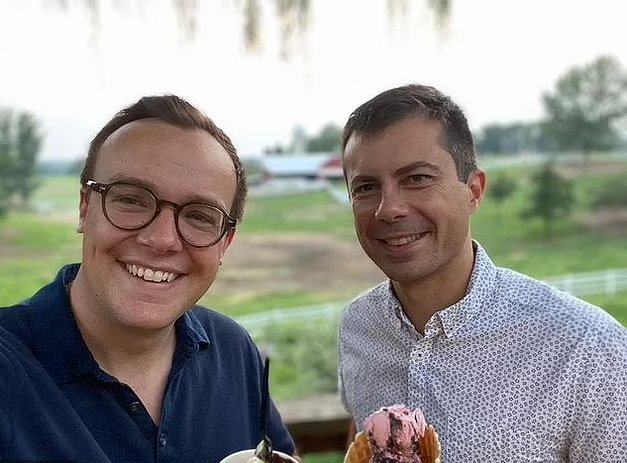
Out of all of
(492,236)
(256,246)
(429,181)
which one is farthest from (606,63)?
(429,181)

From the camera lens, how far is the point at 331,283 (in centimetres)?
366

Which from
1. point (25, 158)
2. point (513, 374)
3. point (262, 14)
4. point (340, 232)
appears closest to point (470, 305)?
point (513, 374)

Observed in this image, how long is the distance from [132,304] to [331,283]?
2480 mm

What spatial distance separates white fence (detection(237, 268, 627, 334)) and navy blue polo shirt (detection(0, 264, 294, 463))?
1979mm

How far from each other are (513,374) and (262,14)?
3.61 ft

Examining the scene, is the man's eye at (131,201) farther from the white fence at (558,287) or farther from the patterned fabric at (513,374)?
the white fence at (558,287)

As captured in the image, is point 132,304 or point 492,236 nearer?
point 132,304

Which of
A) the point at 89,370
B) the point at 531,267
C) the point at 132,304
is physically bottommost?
the point at 531,267

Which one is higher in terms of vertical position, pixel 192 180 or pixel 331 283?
pixel 192 180

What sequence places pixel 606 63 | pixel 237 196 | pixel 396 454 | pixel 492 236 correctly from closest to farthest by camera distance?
1. pixel 396 454
2. pixel 237 196
3. pixel 606 63
4. pixel 492 236

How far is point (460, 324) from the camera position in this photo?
1456mm

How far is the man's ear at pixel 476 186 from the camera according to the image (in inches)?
60.4

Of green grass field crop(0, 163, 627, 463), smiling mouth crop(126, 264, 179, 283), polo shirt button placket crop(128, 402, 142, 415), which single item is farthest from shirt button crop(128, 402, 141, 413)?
green grass field crop(0, 163, 627, 463)

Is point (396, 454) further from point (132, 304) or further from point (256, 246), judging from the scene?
point (256, 246)
